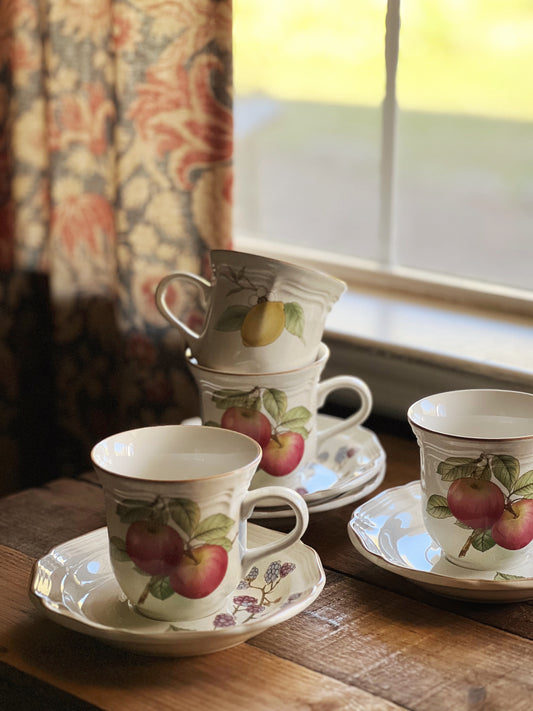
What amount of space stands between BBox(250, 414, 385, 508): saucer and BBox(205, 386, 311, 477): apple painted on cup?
0.02 metres

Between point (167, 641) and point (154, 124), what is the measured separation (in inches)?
31.8

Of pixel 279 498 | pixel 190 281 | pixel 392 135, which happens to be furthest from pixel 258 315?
pixel 392 135

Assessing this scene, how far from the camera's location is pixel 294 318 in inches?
34.4

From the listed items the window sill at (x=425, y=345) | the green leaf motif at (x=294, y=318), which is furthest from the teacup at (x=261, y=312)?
the window sill at (x=425, y=345)

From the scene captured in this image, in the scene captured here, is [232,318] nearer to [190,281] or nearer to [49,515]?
[190,281]

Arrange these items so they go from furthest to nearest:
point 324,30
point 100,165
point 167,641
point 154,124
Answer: point 324,30, point 100,165, point 154,124, point 167,641

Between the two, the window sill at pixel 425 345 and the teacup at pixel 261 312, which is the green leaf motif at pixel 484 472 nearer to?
the teacup at pixel 261 312

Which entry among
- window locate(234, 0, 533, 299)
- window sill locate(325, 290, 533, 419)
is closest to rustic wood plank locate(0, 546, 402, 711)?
window sill locate(325, 290, 533, 419)

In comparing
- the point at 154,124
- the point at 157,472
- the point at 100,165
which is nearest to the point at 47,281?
the point at 100,165

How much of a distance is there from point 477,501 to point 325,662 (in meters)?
0.17

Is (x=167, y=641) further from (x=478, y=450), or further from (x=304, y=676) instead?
(x=478, y=450)

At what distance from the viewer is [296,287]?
0.86 m

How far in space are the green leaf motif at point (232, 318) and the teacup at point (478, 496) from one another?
0.19m

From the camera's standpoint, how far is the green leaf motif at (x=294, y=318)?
2.85 feet
